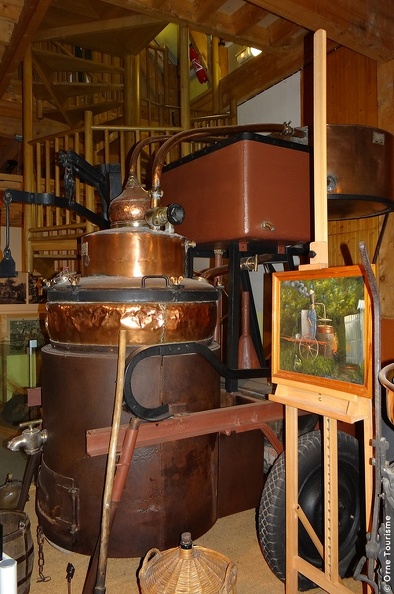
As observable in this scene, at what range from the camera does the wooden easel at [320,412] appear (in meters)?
1.64

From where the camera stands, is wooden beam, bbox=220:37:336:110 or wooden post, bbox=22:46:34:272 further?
wooden post, bbox=22:46:34:272

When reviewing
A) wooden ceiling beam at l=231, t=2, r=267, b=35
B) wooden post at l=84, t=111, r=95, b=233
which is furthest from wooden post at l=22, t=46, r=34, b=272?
wooden ceiling beam at l=231, t=2, r=267, b=35

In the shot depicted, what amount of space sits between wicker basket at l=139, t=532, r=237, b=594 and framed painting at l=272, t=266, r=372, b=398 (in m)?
0.72

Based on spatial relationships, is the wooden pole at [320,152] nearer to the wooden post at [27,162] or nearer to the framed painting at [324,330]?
the framed painting at [324,330]

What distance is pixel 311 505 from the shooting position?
6.88ft

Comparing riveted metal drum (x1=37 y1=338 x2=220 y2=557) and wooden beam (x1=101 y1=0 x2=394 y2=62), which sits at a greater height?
wooden beam (x1=101 y1=0 x2=394 y2=62)

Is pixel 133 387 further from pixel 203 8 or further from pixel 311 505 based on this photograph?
pixel 203 8

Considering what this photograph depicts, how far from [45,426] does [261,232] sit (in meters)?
1.39

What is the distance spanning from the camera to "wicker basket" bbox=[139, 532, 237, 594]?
1.62 meters

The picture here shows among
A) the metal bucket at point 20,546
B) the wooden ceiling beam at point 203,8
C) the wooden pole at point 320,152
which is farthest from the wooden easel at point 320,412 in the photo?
the wooden ceiling beam at point 203,8

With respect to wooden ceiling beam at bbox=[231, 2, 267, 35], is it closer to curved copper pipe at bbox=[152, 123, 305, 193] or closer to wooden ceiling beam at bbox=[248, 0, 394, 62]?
wooden ceiling beam at bbox=[248, 0, 394, 62]

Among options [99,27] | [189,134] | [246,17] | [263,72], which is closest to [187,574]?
[189,134]

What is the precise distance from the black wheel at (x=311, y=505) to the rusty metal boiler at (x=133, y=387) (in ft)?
1.10

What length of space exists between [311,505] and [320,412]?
2.32 feet
